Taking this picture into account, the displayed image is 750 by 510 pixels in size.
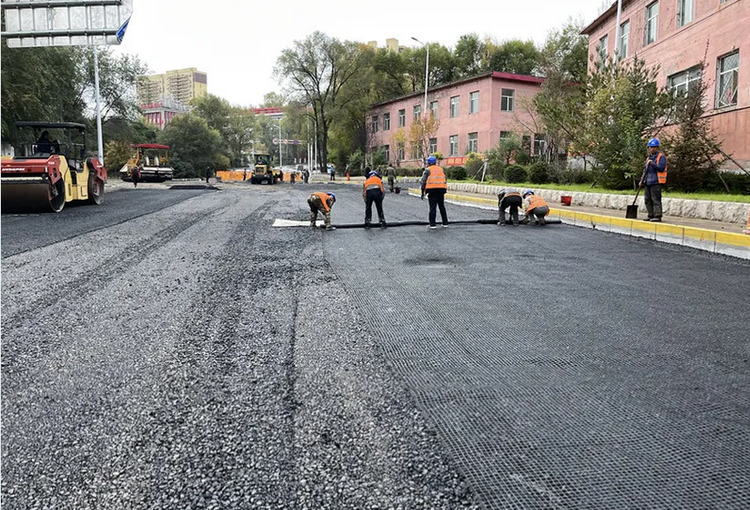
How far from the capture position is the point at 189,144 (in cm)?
6406

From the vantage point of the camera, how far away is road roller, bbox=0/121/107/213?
14.3 meters

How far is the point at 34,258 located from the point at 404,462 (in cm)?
757

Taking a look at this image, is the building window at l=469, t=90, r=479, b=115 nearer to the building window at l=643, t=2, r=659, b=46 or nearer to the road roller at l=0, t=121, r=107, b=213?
the building window at l=643, t=2, r=659, b=46

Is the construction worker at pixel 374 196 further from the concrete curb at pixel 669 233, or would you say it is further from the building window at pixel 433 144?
the building window at pixel 433 144

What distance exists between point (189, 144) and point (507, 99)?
128 ft

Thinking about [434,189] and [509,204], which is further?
[509,204]

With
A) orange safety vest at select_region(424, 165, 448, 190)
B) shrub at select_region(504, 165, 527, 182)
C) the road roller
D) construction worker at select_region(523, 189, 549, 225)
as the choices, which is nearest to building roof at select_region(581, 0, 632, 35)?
shrub at select_region(504, 165, 527, 182)

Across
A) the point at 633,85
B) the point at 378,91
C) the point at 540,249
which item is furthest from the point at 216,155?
the point at 540,249

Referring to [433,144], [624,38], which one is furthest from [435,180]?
[433,144]

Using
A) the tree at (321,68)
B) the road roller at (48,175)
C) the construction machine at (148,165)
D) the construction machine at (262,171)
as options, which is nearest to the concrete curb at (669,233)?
the road roller at (48,175)

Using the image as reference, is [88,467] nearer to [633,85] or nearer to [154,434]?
[154,434]

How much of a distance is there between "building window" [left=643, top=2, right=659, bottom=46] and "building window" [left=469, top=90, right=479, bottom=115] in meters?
19.0

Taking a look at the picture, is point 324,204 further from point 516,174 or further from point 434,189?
point 516,174

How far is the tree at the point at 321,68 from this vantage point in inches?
2253
